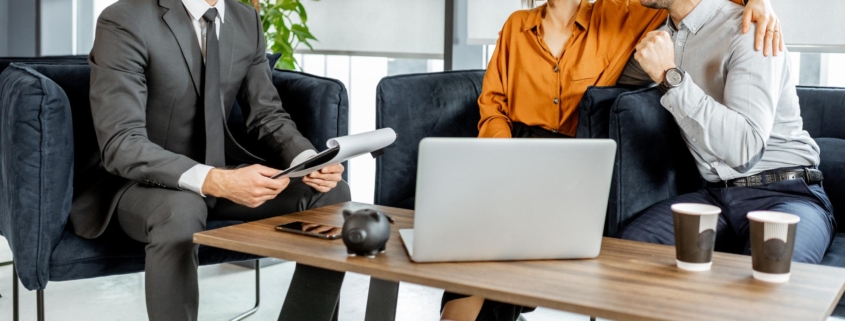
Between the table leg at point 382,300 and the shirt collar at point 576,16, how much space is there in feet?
3.70

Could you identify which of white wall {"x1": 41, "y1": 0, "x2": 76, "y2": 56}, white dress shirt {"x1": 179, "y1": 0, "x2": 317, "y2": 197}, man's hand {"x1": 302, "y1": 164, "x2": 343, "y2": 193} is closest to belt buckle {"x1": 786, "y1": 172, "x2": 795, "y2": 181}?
man's hand {"x1": 302, "y1": 164, "x2": 343, "y2": 193}

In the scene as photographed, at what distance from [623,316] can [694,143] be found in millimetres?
1167

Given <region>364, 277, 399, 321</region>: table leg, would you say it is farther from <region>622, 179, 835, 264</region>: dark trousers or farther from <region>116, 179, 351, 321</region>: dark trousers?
<region>622, 179, 835, 264</region>: dark trousers

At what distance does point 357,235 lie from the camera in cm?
131

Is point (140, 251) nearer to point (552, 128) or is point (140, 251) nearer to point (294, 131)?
point (294, 131)

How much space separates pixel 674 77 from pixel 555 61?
1.81ft

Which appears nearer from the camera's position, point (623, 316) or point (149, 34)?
point (623, 316)

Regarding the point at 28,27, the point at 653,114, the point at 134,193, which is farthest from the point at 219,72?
the point at 28,27

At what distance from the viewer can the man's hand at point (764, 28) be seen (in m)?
2.03

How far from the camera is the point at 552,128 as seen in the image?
8.11 ft

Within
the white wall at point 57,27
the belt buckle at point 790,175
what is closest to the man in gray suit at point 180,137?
the belt buckle at point 790,175

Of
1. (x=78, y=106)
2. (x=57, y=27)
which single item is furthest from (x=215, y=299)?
(x=57, y=27)

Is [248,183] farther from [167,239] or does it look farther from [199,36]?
[199,36]

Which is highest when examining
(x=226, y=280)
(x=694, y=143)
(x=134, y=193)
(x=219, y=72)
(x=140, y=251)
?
(x=219, y=72)
